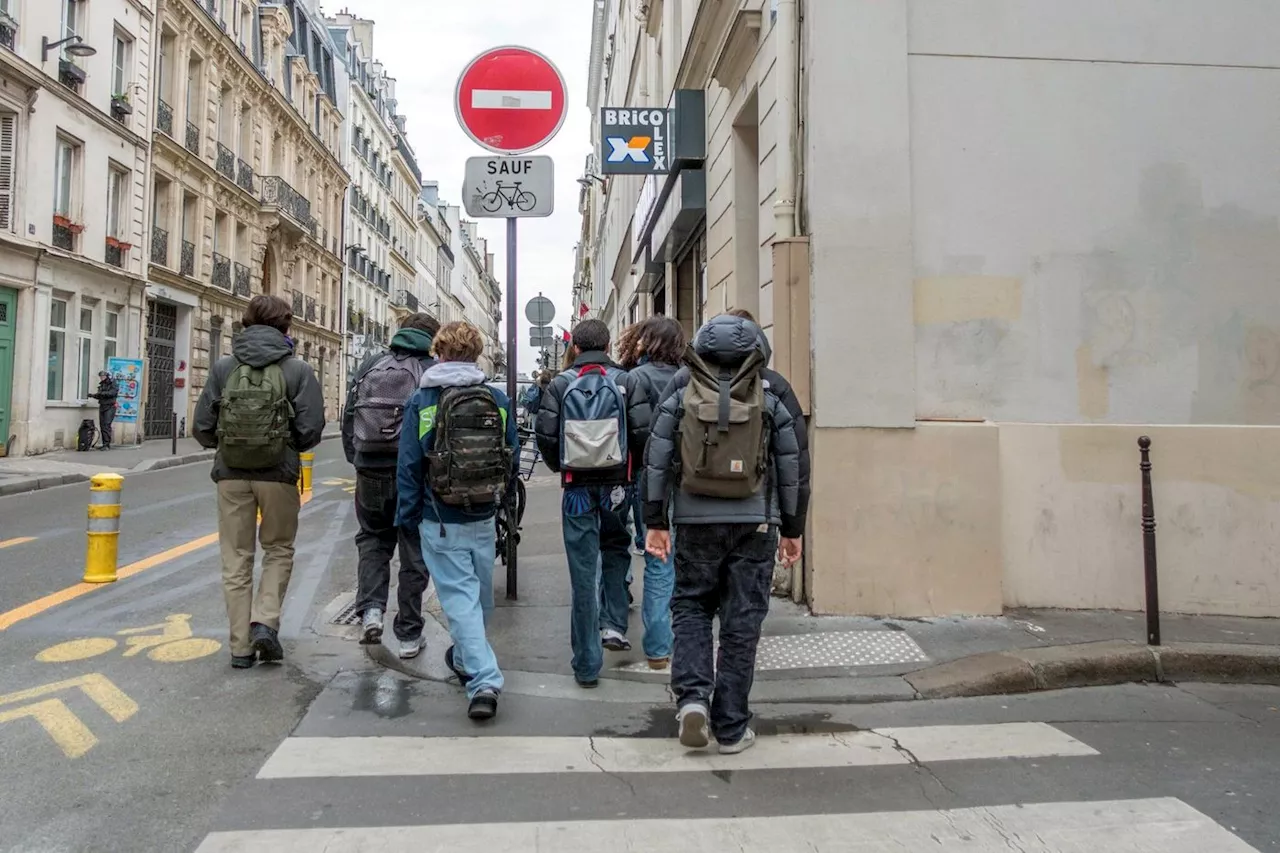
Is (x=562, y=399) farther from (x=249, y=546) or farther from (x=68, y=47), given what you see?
(x=68, y=47)

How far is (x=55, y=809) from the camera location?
116 inches

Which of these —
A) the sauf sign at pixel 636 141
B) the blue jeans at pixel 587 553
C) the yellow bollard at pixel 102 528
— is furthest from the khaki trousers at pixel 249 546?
the sauf sign at pixel 636 141

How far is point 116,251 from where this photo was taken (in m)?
21.3

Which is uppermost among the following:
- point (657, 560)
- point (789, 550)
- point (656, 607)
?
point (789, 550)

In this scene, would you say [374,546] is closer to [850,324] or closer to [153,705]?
[153,705]

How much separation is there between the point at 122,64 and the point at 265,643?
2242 centimetres

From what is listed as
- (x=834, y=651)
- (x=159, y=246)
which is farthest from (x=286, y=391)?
(x=159, y=246)

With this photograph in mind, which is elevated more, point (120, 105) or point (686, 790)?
point (120, 105)

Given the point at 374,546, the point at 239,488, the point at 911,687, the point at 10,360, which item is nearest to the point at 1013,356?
the point at 911,687

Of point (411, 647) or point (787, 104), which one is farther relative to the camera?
point (787, 104)

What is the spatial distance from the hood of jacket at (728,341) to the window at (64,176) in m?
20.1

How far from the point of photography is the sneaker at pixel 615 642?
196 inches

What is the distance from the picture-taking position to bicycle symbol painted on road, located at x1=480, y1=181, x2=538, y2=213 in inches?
223

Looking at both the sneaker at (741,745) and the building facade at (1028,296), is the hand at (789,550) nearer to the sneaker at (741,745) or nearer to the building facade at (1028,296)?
the sneaker at (741,745)
